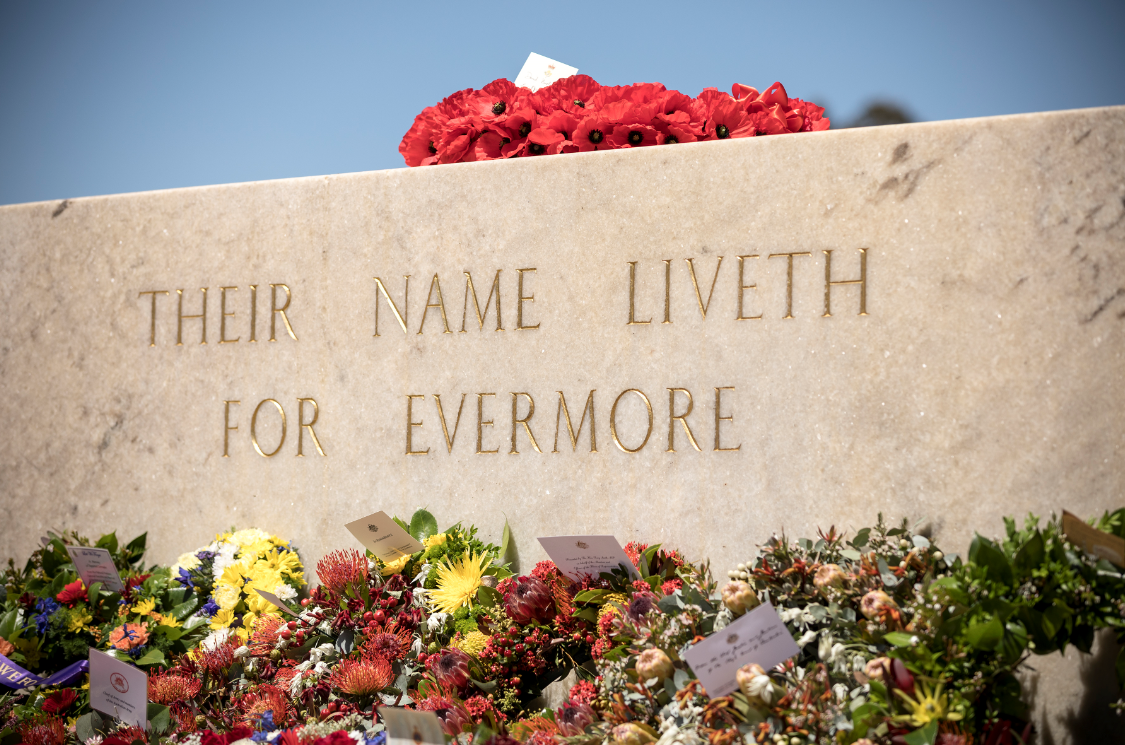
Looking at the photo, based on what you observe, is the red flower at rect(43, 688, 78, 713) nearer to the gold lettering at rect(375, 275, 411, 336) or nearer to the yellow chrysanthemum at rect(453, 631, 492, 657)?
the yellow chrysanthemum at rect(453, 631, 492, 657)

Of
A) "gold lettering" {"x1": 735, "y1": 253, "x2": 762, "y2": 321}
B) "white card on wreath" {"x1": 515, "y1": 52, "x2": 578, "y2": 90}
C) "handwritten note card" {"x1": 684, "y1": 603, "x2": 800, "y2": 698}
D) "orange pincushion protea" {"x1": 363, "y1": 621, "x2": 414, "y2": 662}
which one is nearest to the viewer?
"handwritten note card" {"x1": 684, "y1": 603, "x2": 800, "y2": 698}

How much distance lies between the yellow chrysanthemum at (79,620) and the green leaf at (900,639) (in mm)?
2373

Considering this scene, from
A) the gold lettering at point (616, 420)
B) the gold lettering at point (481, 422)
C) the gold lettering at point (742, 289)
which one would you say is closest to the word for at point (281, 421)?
the gold lettering at point (481, 422)

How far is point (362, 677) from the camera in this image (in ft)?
7.50

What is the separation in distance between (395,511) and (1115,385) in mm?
2077

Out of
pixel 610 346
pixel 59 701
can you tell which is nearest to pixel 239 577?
pixel 59 701

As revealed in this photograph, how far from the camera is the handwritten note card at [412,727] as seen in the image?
6.15 feet

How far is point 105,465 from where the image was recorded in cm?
325

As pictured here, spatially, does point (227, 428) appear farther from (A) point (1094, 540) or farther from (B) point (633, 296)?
(A) point (1094, 540)

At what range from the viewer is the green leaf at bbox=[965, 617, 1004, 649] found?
1592mm

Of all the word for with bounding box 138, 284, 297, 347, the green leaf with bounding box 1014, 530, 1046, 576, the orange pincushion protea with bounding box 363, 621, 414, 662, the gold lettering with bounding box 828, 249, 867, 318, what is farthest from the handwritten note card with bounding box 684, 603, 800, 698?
the word for with bounding box 138, 284, 297, 347

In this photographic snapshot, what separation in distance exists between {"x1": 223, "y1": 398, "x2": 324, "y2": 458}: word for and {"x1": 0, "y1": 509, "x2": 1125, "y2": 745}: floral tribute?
0.40 meters

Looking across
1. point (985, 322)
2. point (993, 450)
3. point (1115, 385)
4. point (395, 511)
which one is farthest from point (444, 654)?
point (1115, 385)

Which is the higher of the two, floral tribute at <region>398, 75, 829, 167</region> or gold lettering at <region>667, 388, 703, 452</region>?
floral tribute at <region>398, 75, 829, 167</region>
